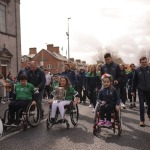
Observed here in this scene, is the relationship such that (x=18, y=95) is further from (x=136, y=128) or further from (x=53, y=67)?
(x=53, y=67)

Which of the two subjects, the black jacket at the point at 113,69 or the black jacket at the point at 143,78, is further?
the black jacket at the point at 113,69

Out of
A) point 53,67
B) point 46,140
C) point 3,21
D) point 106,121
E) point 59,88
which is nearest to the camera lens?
point 46,140

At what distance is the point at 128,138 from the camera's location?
6641mm

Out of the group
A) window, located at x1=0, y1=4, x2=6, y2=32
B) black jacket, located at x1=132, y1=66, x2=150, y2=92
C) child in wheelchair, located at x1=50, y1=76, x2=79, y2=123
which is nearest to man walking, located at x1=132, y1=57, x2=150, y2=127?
black jacket, located at x1=132, y1=66, x2=150, y2=92

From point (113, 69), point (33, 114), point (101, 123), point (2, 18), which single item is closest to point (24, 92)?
point (33, 114)

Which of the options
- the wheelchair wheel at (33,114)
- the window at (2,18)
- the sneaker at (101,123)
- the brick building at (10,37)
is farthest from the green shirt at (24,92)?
the window at (2,18)

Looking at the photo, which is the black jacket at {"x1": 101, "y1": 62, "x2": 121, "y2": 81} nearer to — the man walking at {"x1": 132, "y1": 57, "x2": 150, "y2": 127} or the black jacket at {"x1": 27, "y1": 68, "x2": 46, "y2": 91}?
the man walking at {"x1": 132, "y1": 57, "x2": 150, "y2": 127}

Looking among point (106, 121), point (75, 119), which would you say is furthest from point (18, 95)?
point (106, 121)

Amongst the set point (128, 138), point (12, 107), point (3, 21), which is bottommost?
point (128, 138)

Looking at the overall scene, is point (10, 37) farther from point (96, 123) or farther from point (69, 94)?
point (96, 123)

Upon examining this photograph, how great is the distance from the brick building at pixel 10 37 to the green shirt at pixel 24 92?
52.8ft

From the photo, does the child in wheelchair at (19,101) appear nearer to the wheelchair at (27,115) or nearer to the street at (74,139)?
the wheelchair at (27,115)

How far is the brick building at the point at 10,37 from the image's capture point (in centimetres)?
2448

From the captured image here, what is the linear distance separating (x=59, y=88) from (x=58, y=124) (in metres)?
1.04
